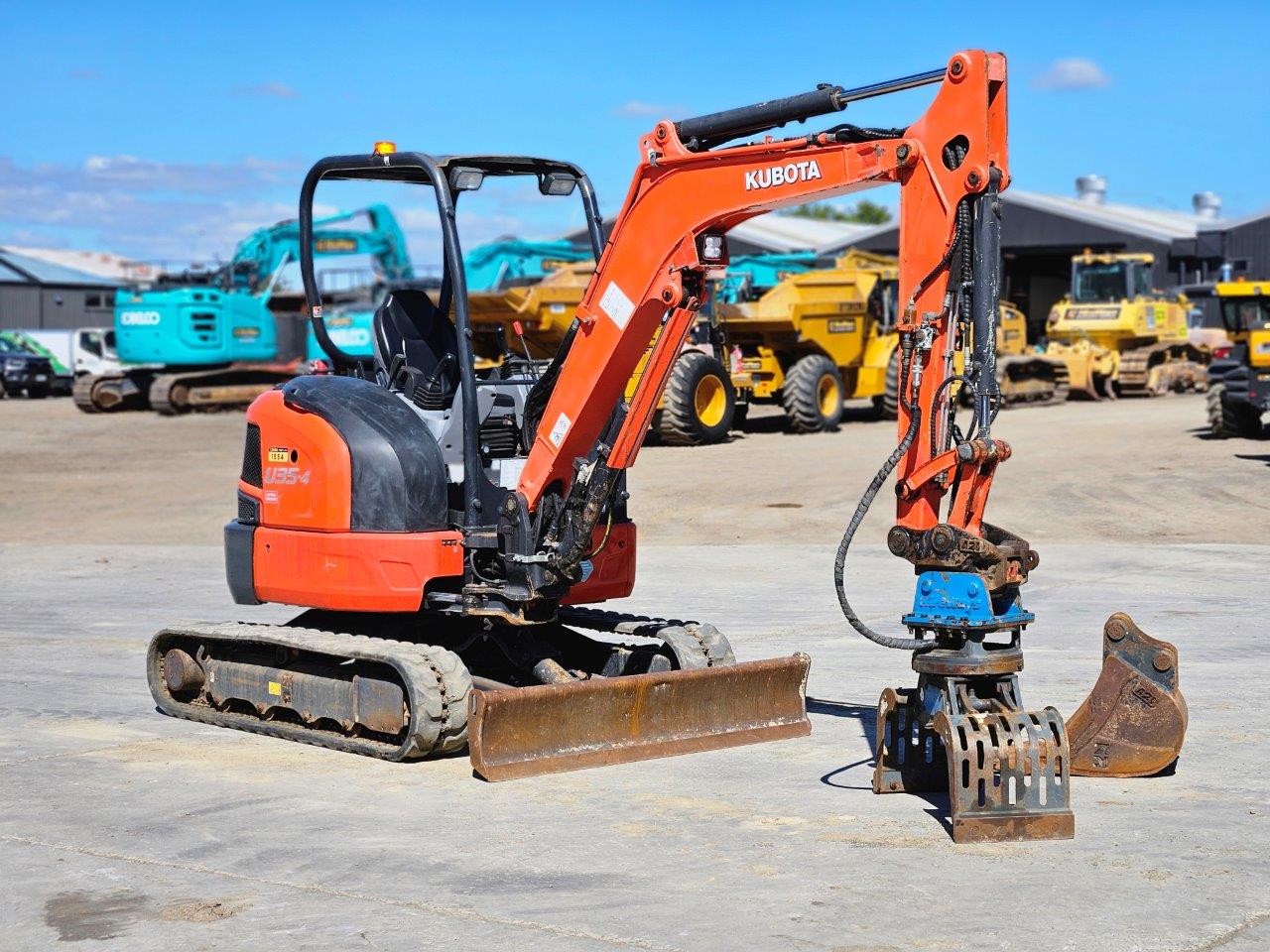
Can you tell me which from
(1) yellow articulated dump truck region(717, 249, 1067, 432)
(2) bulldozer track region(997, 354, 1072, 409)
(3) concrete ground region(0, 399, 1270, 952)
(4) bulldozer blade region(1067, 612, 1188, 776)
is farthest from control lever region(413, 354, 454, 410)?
(2) bulldozer track region(997, 354, 1072, 409)

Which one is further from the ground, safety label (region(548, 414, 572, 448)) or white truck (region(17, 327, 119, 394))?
white truck (region(17, 327, 119, 394))

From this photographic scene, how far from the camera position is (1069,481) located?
2089cm

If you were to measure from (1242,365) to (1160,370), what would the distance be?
1256 centimetres

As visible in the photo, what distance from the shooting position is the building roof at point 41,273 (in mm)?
66562

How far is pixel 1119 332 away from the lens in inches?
1458

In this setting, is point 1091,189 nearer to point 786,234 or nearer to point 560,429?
point 786,234

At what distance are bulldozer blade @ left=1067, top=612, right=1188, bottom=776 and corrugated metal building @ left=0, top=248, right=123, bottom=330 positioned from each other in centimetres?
6314

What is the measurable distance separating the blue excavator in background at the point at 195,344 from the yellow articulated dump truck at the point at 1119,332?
15.9m

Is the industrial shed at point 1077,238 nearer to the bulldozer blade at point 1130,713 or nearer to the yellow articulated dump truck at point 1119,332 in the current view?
the yellow articulated dump truck at point 1119,332

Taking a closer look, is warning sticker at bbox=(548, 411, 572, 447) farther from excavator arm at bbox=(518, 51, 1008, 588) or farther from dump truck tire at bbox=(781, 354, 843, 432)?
dump truck tire at bbox=(781, 354, 843, 432)

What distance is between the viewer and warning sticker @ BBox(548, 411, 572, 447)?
27.7 feet

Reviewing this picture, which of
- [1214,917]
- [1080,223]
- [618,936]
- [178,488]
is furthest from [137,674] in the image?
[1080,223]

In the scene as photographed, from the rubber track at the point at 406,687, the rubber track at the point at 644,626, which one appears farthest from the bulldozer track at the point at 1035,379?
the rubber track at the point at 406,687

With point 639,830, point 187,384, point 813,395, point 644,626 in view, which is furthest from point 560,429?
point 187,384
